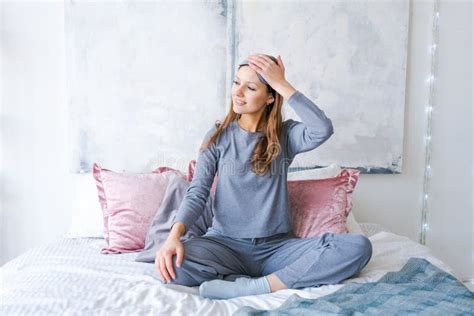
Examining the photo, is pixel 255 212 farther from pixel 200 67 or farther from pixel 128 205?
pixel 200 67

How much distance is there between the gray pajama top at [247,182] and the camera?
1487 millimetres

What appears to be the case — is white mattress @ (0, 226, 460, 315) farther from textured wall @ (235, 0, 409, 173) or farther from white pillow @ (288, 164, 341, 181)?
textured wall @ (235, 0, 409, 173)

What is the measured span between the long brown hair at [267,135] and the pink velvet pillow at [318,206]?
27cm

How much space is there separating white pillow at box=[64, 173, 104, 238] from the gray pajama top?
0.57m

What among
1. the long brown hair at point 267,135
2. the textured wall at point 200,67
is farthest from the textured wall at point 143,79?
the long brown hair at point 267,135

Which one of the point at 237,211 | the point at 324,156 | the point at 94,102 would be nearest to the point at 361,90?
the point at 324,156

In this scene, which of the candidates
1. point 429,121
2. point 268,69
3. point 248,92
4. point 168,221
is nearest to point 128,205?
point 168,221

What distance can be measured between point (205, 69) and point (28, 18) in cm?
88

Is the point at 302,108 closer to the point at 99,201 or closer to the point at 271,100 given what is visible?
the point at 271,100

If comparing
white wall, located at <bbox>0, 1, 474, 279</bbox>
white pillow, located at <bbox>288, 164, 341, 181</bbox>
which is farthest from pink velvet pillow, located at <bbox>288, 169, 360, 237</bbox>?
white wall, located at <bbox>0, 1, 474, 279</bbox>

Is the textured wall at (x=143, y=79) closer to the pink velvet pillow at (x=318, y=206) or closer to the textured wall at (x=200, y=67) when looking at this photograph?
the textured wall at (x=200, y=67)

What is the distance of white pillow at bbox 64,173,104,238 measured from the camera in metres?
1.95

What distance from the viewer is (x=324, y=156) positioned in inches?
92.4

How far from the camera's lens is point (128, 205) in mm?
1803
